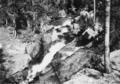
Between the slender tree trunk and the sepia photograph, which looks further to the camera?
the sepia photograph

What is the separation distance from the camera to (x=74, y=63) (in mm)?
16203

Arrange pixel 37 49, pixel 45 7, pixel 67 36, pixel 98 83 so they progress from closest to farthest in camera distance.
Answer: pixel 98 83, pixel 37 49, pixel 67 36, pixel 45 7

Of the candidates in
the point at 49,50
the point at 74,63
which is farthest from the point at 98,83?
the point at 49,50

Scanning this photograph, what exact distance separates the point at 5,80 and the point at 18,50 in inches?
356

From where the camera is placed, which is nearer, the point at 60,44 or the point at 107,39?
the point at 107,39

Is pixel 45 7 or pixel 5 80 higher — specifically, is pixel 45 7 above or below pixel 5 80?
above

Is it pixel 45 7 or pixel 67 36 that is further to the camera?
pixel 45 7

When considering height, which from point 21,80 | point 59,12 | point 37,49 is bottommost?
point 21,80

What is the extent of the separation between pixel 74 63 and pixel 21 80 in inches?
273

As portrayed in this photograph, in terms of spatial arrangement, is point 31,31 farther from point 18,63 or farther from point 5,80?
point 5,80

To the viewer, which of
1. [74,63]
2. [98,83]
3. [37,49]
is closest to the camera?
[98,83]

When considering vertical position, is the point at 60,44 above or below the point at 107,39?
below

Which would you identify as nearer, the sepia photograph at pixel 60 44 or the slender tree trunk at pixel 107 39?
the slender tree trunk at pixel 107 39

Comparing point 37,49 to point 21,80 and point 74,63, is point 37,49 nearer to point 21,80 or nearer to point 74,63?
point 21,80
